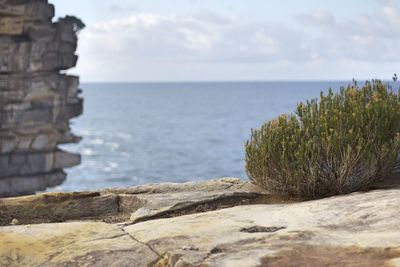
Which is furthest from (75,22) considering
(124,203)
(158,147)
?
(158,147)

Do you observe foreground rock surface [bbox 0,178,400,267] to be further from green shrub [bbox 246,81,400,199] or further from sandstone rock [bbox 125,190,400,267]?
green shrub [bbox 246,81,400,199]

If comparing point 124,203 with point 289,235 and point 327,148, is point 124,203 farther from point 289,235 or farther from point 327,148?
point 289,235

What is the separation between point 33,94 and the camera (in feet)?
112

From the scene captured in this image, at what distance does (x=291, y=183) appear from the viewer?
27.5 feet

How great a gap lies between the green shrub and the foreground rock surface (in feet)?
1.42

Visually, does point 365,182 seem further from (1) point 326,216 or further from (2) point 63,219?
(2) point 63,219

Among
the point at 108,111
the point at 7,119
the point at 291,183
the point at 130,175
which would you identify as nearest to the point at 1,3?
the point at 7,119

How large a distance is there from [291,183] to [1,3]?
2749 centimetres

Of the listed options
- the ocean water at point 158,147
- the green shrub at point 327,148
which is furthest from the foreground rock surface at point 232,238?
the ocean water at point 158,147

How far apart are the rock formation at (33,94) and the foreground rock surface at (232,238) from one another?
2648cm

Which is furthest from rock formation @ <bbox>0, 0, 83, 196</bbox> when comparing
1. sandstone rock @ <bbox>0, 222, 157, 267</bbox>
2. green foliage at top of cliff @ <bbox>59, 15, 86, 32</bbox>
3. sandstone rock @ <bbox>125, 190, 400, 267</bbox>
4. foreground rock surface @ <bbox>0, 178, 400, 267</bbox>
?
sandstone rock @ <bbox>125, 190, 400, 267</bbox>

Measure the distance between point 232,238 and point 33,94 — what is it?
3009cm

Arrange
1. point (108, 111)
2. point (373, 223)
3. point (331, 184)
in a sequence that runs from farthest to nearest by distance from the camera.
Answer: point (108, 111) → point (331, 184) → point (373, 223)

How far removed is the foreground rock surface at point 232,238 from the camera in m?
5.37
